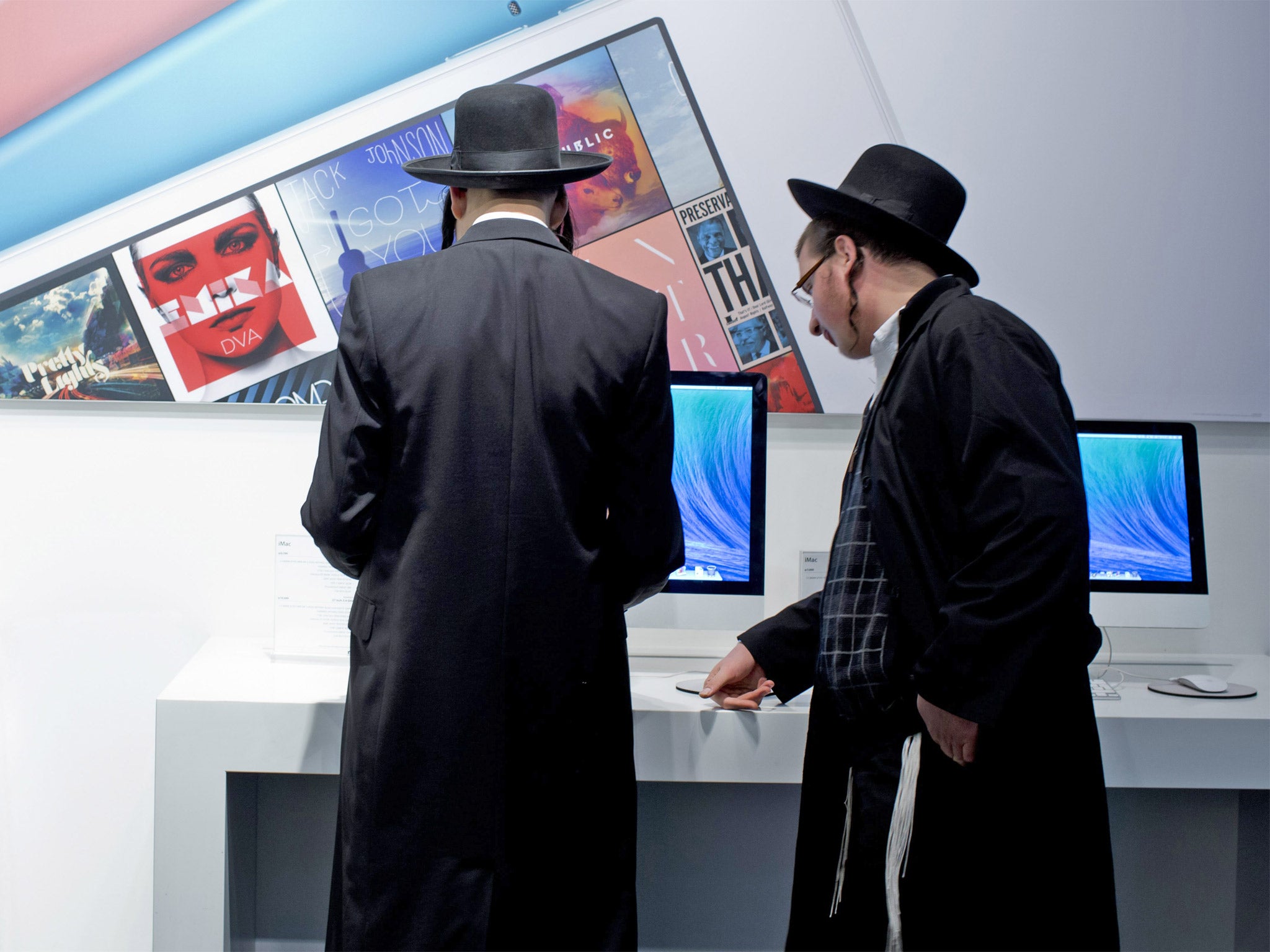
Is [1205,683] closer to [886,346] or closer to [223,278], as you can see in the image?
[886,346]

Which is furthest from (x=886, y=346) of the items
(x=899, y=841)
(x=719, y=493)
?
(x=899, y=841)

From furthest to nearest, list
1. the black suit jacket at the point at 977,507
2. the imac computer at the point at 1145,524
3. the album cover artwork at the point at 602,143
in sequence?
the album cover artwork at the point at 602,143 < the imac computer at the point at 1145,524 < the black suit jacket at the point at 977,507

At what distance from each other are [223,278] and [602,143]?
2.64 ft

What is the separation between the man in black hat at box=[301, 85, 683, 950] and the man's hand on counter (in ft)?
1.09

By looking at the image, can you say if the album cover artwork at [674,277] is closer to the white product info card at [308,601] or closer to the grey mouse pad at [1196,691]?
the white product info card at [308,601]

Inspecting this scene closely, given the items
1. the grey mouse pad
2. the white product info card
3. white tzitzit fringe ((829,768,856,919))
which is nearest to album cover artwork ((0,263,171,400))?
the white product info card

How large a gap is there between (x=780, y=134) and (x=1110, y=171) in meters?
0.71

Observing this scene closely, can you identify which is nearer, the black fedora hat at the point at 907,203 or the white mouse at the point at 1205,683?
the black fedora hat at the point at 907,203

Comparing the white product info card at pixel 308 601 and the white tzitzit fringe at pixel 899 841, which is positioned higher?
the white product info card at pixel 308 601

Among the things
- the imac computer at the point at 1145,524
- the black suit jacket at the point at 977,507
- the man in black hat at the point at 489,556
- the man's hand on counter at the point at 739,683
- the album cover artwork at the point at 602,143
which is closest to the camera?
the black suit jacket at the point at 977,507

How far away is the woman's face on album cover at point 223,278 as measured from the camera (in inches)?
77.5

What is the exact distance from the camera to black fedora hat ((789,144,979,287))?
1327 millimetres

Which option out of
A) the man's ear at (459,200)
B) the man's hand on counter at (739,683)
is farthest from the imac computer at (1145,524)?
the man's ear at (459,200)

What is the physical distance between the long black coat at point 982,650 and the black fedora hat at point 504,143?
521 mm
